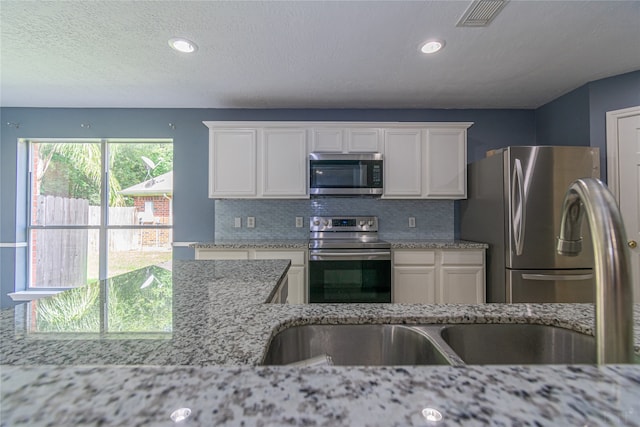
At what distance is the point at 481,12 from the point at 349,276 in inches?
88.6

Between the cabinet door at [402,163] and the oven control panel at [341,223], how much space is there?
0.44m

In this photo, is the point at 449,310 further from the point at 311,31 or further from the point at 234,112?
the point at 234,112

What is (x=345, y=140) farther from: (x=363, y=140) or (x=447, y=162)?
(x=447, y=162)

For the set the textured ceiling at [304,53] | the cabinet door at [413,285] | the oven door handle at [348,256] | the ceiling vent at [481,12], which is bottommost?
the cabinet door at [413,285]

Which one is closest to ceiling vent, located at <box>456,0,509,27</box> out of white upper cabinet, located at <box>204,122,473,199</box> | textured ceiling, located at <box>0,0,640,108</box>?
textured ceiling, located at <box>0,0,640,108</box>

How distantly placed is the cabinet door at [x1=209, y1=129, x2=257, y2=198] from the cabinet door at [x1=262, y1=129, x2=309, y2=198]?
141 millimetres

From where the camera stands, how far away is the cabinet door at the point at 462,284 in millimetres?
2791

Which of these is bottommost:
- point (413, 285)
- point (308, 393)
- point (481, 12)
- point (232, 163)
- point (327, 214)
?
point (413, 285)

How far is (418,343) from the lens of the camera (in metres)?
0.72

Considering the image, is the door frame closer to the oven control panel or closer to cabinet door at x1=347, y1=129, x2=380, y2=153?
cabinet door at x1=347, y1=129, x2=380, y2=153

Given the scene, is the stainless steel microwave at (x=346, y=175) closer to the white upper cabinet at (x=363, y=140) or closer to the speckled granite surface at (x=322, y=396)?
the white upper cabinet at (x=363, y=140)

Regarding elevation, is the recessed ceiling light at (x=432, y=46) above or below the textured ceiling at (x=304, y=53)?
below

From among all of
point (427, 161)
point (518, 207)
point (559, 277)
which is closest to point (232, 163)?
point (427, 161)

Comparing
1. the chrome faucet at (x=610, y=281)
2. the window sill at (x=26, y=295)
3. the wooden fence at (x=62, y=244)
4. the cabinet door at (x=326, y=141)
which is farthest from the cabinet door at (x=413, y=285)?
the window sill at (x=26, y=295)
